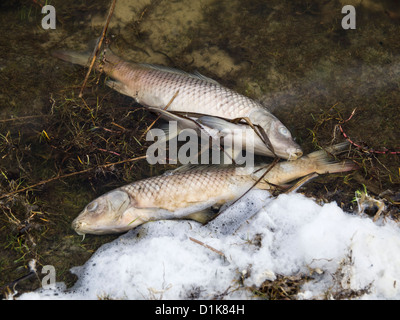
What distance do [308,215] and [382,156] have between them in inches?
42.6

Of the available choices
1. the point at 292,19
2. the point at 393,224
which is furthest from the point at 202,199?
the point at 292,19

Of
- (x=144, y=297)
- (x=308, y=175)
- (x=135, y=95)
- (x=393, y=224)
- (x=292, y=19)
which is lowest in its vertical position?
(x=144, y=297)

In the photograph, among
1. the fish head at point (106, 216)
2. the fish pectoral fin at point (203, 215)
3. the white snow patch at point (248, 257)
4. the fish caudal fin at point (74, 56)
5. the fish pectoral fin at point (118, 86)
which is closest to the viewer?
the white snow patch at point (248, 257)

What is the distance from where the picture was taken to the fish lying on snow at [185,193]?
335 cm

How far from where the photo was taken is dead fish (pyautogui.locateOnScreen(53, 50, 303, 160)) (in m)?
3.60

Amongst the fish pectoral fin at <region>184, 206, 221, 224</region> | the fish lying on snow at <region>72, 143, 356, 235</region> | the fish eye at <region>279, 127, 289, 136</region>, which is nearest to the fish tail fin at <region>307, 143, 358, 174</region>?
the fish lying on snow at <region>72, 143, 356, 235</region>

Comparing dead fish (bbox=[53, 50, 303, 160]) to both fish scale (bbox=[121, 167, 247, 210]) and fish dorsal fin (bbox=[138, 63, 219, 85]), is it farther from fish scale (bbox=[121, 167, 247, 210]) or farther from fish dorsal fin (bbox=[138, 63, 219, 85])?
fish scale (bbox=[121, 167, 247, 210])

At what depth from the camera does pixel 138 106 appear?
3.96 metres

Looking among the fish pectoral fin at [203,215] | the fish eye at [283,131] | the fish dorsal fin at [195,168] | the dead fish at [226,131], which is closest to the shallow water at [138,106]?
the fish dorsal fin at [195,168]

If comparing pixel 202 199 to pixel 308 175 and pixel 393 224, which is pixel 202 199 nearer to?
pixel 308 175

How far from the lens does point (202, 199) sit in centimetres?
344

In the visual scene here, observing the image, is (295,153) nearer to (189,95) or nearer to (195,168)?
(195,168)

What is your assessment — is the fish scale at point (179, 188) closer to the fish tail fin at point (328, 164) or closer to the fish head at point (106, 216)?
the fish head at point (106, 216)
